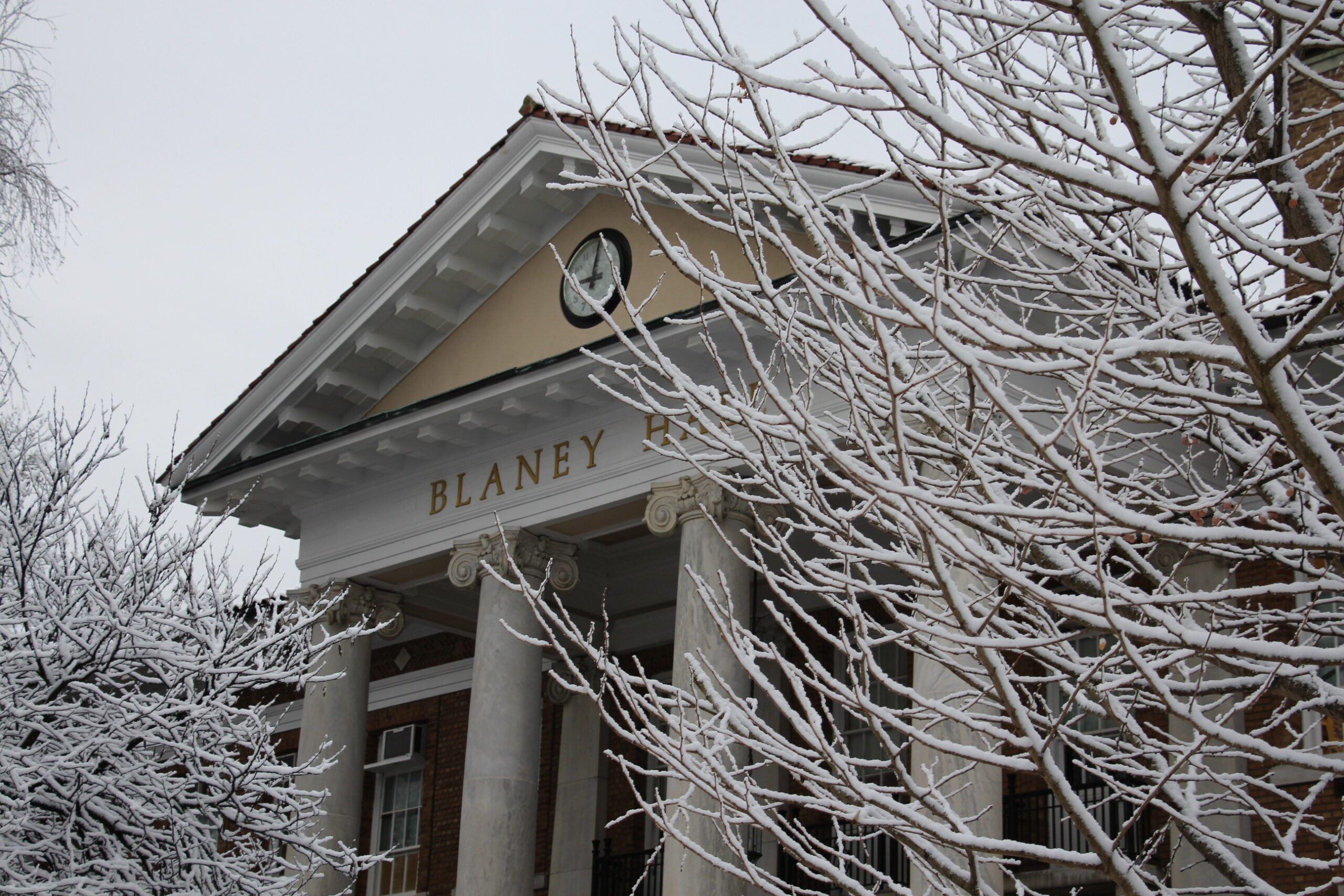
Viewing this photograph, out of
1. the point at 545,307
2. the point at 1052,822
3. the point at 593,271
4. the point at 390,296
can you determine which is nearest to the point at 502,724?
the point at 545,307

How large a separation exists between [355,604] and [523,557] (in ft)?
10.1

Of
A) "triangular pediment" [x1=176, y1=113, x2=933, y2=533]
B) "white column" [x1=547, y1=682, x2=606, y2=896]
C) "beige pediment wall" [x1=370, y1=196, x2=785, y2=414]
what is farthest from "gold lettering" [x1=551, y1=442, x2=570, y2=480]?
"white column" [x1=547, y1=682, x2=606, y2=896]

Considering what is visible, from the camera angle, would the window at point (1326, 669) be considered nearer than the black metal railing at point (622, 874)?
Yes

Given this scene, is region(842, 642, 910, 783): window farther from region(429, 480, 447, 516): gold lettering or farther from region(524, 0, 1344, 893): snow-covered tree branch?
region(524, 0, 1344, 893): snow-covered tree branch

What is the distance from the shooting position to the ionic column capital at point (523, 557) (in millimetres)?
17344

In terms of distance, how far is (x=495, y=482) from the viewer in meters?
17.9

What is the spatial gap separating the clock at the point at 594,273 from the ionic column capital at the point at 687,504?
2.26 metres

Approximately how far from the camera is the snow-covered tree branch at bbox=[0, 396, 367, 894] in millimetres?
12672

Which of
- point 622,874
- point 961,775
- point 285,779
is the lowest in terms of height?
point 622,874

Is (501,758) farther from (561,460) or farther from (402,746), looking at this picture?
(402,746)

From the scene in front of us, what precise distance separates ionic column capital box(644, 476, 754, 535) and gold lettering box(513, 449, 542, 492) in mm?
1838

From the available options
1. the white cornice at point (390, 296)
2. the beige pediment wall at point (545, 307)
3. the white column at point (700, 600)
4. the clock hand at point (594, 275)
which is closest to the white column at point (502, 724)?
the white column at point (700, 600)

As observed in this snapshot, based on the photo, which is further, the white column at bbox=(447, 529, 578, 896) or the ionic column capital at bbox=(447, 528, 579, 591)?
the ionic column capital at bbox=(447, 528, 579, 591)

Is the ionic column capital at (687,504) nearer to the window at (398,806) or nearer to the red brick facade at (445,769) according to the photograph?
the red brick facade at (445,769)
